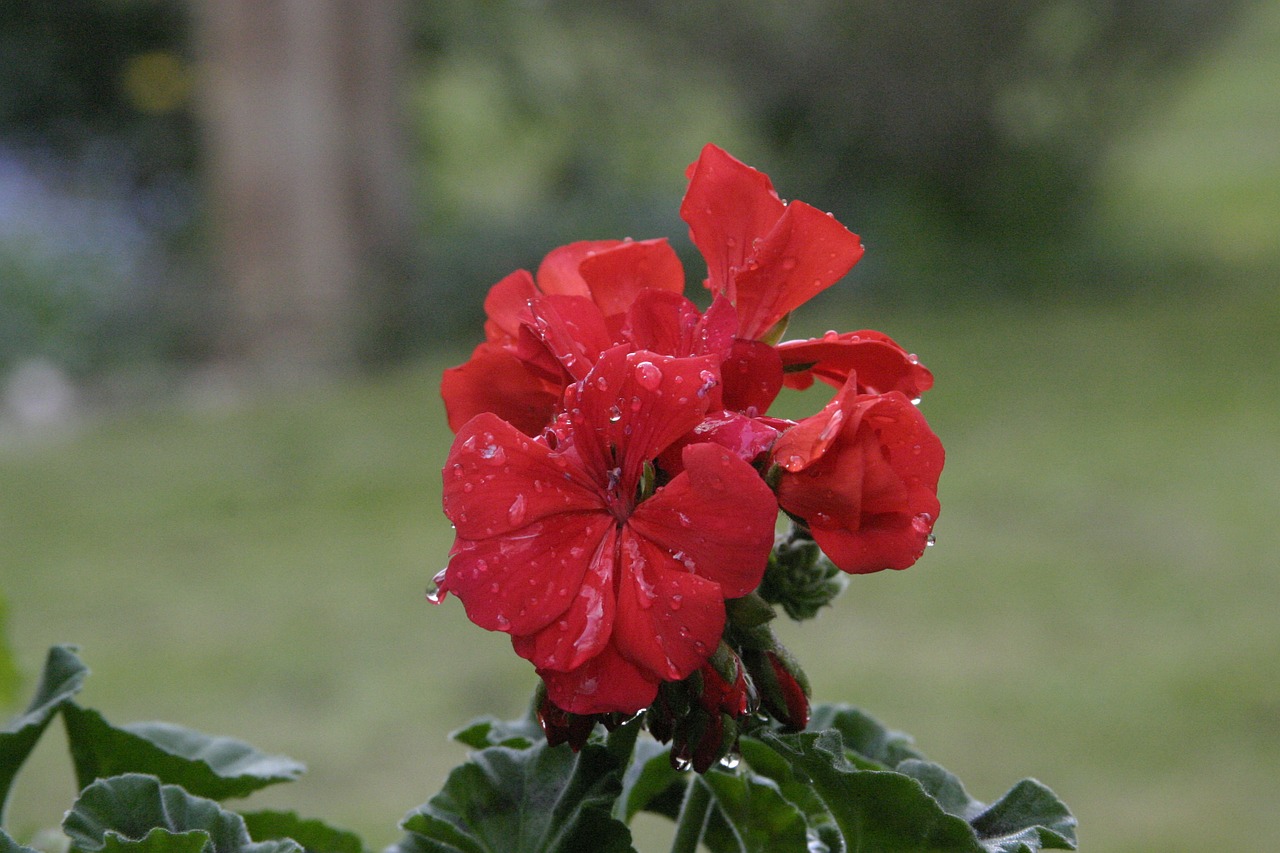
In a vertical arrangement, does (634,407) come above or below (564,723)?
above

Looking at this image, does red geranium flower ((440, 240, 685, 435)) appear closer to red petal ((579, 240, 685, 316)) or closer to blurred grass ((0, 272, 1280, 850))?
red petal ((579, 240, 685, 316))

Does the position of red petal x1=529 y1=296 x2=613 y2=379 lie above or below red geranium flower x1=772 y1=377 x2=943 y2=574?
above

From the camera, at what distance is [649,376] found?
2.33 feet

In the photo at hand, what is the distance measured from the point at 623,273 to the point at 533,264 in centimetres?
672

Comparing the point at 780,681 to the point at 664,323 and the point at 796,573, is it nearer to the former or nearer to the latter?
the point at 796,573

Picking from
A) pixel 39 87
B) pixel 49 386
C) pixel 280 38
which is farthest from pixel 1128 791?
pixel 39 87

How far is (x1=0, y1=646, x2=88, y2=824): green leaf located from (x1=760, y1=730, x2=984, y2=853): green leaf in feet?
1.51

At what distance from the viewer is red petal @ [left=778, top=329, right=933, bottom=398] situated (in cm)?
81

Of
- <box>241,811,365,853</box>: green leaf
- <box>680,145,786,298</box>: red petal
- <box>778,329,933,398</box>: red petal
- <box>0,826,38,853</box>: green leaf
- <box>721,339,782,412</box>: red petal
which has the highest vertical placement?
<box>680,145,786,298</box>: red petal

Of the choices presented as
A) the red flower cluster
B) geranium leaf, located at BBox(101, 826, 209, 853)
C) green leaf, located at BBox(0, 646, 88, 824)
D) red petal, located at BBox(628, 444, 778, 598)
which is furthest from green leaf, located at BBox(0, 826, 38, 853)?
red petal, located at BBox(628, 444, 778, 598)

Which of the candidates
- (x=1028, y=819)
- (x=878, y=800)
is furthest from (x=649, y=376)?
(x=1028, y=819)

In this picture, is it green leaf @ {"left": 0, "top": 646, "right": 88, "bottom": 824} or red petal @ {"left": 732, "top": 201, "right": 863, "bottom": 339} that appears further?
green leaf @ {"left": 0, "top": 646, "right": 88, "bottom": 824}

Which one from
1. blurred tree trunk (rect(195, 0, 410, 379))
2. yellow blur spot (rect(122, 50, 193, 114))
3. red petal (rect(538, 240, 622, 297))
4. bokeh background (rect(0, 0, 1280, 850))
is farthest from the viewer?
yellow blur spot (rect(122, 50, 193, 114))

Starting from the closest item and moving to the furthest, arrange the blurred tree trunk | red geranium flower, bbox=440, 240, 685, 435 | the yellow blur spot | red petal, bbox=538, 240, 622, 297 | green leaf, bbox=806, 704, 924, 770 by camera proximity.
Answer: red geranium flower, bbox=440, 240, 685, 435 → red petal, bbox=538, 240, 622, 297 → green leaf, bbox=806, 704, 924, 770 → the blurred tree trunk → the yellow blur spot
